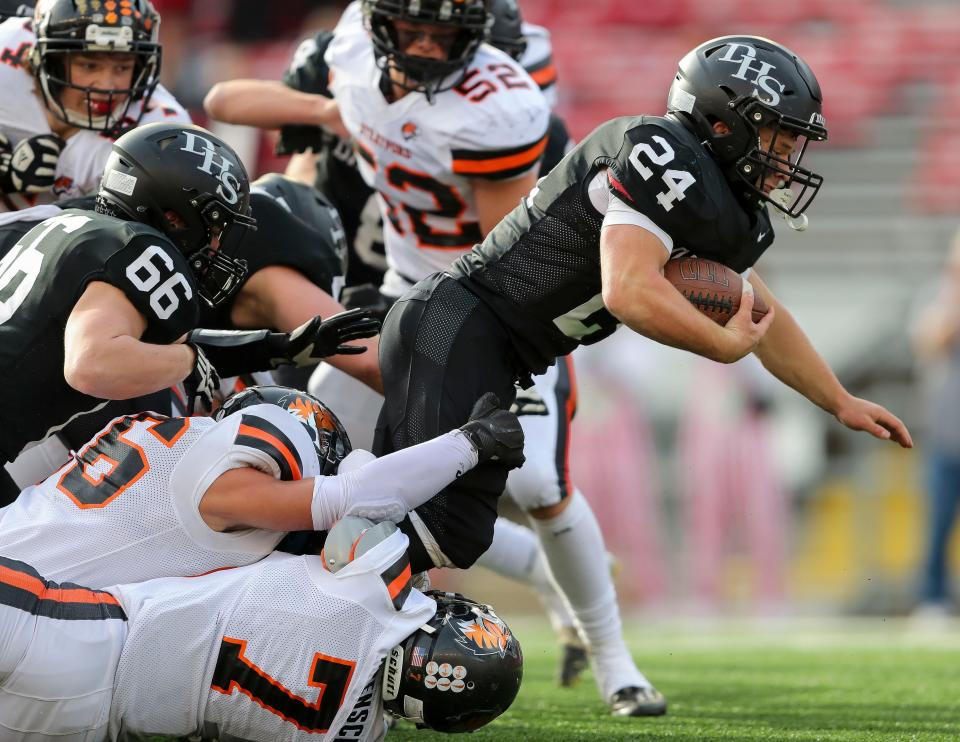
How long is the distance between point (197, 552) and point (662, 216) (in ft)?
3.94

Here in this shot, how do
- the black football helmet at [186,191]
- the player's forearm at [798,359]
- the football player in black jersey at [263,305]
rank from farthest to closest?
the player's forearm at [798,359], the football player in black jersey at [263,305], the black football helmet at [186,191]

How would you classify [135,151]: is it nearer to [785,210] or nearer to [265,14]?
[785,210]

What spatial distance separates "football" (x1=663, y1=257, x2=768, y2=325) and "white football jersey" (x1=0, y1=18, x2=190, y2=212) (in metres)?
1.70

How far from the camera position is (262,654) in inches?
110

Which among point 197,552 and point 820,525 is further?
point 820,525

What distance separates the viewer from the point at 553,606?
4766 mm

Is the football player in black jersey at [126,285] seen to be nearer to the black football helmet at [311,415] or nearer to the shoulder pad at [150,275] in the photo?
the shoulder pad at [150,275]

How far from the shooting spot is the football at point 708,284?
312 centimetres

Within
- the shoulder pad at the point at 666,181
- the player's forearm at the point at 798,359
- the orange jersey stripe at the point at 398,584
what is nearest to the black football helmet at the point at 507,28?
the player's forearm at the point at 798,359

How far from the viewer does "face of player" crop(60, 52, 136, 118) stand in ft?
13.3

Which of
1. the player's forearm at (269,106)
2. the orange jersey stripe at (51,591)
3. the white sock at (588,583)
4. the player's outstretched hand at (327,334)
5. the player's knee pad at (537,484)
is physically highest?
the player's forearm at (269,106)

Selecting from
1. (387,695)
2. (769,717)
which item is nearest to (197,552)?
(387,695)

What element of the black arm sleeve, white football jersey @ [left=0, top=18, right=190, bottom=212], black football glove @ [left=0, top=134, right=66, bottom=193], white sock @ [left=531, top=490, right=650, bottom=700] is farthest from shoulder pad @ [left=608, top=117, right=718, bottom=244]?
the black arm sleeve

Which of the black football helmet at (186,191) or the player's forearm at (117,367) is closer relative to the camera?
the player's forearm at (117,367)
